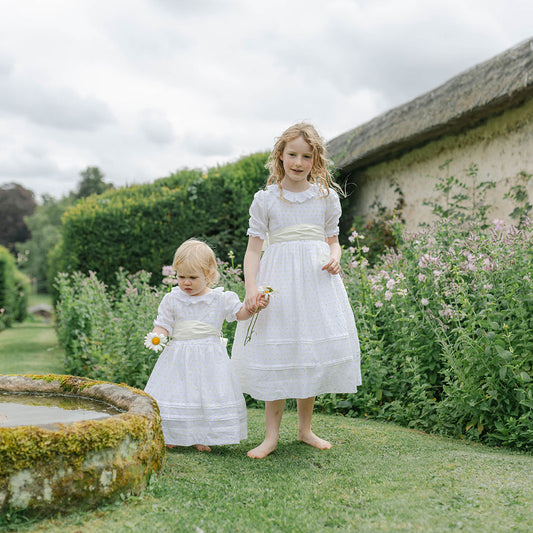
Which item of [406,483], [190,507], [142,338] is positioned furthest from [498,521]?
[142,338]

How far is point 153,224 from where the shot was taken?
8.31 m

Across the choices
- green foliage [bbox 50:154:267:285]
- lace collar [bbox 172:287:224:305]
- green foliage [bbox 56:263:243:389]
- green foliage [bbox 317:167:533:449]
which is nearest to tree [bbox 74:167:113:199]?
green foliage [bbox 50:154:267:285]

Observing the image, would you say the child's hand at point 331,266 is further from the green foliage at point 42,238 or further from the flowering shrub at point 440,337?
the green foliage at point 42,238

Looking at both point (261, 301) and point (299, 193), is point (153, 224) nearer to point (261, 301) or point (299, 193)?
point (299, 193)

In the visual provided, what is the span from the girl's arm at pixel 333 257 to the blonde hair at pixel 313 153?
302 millimetres

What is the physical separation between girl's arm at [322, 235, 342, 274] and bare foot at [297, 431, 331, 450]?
1.00 metres

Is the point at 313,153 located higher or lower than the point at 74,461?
higher

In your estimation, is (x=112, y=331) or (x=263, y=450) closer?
(x=263, y=450)

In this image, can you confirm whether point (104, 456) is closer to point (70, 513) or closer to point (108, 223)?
point (70, 513)

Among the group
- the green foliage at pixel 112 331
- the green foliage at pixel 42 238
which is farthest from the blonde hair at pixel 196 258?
the green foliage at pixel 42 238

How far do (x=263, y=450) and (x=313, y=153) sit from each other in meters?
1.68

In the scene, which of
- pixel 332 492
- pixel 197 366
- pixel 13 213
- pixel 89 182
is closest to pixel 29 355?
pixel 197 366

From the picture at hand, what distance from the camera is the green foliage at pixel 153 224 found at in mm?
8211

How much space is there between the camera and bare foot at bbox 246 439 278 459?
125 inches
